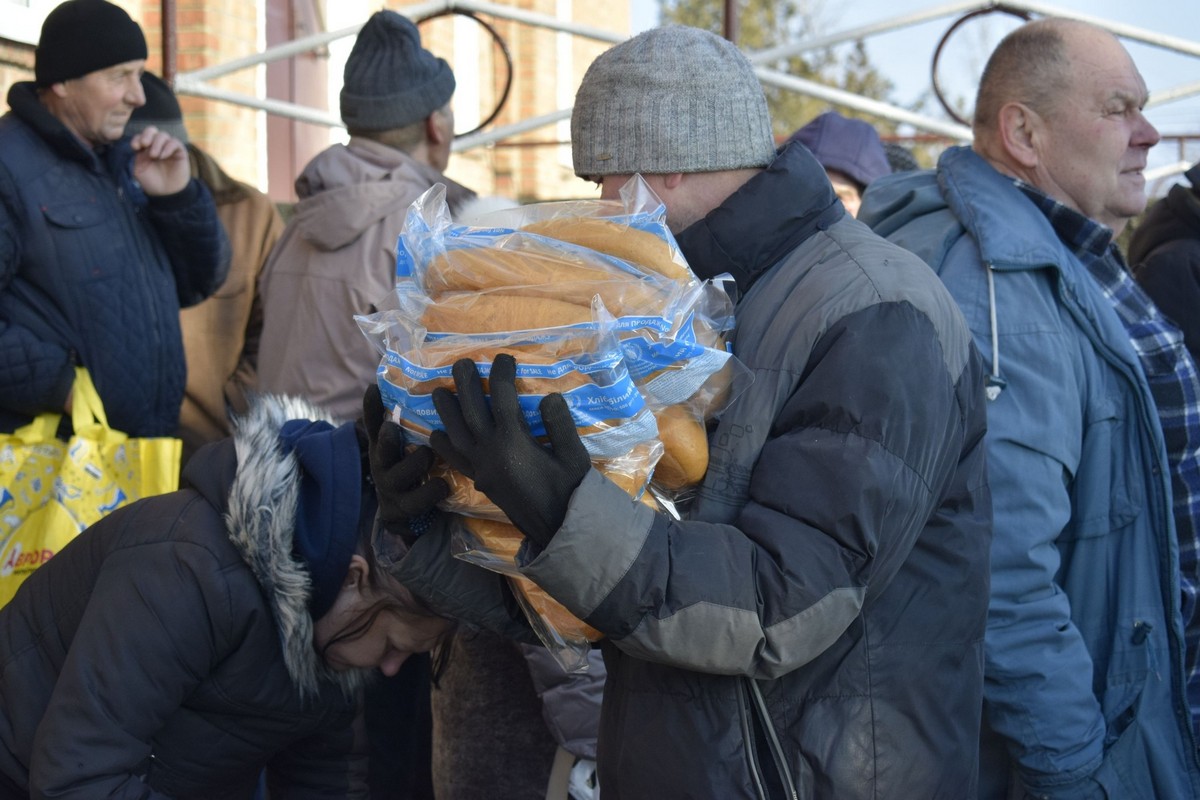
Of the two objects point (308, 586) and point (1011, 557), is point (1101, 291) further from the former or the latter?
point (308, 586)

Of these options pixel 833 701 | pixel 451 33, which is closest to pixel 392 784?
pixel 833 701

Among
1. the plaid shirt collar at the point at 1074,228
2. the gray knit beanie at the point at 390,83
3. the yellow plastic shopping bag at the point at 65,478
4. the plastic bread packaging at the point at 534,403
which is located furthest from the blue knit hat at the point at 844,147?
the plastic bread packaging at the point at 534,403

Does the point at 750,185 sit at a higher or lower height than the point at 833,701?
higher

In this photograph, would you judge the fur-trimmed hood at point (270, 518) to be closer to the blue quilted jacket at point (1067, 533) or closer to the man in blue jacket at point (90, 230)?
the man in blue jacket at point (90, 230)

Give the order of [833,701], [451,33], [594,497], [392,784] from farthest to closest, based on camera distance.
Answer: [451,33]
[392,784]
[833,701]
[594,497]

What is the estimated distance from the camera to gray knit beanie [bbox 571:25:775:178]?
1.69 metres

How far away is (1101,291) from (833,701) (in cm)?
123

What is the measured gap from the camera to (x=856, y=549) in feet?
4.91

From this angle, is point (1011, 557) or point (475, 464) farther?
point (1011, 557)

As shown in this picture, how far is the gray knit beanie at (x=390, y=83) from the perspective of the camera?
138 inches

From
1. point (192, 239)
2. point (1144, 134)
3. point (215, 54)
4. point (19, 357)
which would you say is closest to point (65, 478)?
point (19, 357)

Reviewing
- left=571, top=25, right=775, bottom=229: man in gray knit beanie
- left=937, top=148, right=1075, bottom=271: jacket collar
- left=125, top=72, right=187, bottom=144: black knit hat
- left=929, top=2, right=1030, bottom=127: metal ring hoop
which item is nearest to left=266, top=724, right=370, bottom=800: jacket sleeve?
left=571, top=25, right=775, bottom=229: man in gray knit beanie

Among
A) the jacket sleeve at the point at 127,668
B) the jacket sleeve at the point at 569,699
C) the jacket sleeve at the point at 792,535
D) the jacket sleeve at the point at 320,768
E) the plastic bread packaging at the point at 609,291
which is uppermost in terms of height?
the plastic bread packaging at the point at 609,291

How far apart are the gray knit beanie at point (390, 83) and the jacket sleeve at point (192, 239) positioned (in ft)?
1.61
